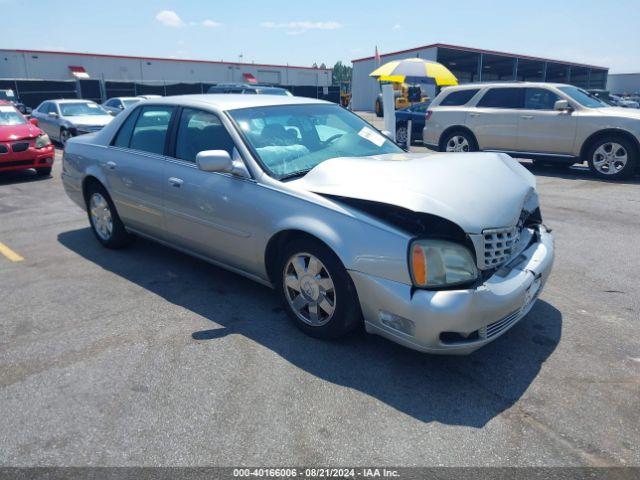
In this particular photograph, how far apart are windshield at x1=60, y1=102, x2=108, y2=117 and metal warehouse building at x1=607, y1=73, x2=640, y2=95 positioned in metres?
70.3

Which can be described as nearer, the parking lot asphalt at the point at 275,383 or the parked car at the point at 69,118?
the parking lot asphalt at the point at 275,383

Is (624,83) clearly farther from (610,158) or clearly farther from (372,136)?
(372,136)

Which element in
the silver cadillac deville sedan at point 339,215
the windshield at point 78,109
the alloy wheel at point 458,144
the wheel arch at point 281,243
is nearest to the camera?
the silver cadillac deville sedan at point 339,215

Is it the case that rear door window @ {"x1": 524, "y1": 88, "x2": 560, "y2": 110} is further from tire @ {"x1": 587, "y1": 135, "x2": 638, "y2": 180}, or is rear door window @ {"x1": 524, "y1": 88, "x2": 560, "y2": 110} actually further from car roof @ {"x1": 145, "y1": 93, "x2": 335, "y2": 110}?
car roof @ {"x1": 145, "y1": 93, "x2": 335, "y2": 110}

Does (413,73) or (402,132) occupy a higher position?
Answer: (413,73)

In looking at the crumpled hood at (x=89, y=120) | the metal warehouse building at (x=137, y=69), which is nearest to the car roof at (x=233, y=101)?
the crumpled hood at (x=89, y=120)

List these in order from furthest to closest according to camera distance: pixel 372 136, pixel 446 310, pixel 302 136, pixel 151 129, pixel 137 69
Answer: pixel 137 69 → pixel 151 129 → pixel 372 136 → pixel 302 136 → pixel 446 310

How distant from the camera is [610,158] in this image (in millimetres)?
9242

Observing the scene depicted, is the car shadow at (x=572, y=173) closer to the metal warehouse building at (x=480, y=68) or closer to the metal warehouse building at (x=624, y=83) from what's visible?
the metal warehouse building at (x=480, y=68)

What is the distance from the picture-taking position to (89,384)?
9.63 feet

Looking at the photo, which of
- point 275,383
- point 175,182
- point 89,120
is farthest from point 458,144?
point 89,120

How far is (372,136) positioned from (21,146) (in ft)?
26.2

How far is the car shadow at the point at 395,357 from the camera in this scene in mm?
2754

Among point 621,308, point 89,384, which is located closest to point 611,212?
point 621,308
